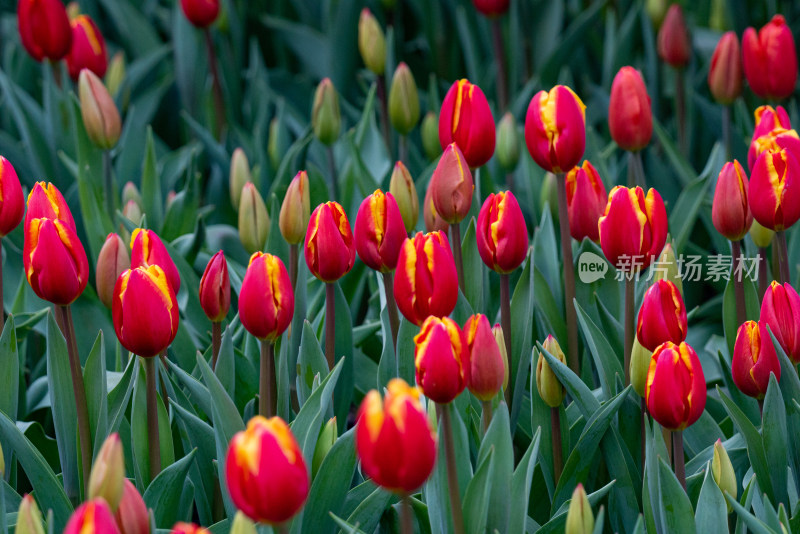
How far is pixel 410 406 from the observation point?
2.38 feet

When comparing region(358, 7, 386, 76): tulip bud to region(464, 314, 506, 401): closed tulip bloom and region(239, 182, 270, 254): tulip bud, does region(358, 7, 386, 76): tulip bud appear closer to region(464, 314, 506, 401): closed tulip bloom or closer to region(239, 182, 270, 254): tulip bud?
region(239, 182, 270, 254): tulip bud

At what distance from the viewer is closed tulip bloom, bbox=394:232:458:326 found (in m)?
1.05

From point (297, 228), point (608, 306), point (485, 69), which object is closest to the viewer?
point (297, 228)

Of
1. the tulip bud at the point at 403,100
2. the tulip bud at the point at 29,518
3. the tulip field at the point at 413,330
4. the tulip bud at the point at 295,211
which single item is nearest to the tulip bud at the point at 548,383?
the tulip field at the point at 413,330

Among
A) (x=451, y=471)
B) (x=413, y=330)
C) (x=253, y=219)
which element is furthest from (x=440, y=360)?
(x=253, y=219)

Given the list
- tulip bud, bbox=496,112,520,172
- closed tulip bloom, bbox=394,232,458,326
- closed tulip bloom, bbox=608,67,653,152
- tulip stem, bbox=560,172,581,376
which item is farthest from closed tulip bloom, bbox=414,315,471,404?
tulip bud, bbox=496,112,520,172

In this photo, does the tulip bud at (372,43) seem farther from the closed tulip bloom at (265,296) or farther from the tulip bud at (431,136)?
the closed tulip bloom at (265,296)

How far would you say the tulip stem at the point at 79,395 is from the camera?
1.18 m

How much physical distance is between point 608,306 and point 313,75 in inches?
62.4

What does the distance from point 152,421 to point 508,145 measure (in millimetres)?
968

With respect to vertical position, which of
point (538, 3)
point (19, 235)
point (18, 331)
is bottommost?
point (18, 331)

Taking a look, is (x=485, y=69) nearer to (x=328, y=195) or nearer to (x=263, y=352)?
(x=328, y=195)

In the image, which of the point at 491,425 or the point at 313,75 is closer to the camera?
the point at 491,425

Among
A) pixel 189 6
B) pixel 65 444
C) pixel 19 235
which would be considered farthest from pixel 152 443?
pixel 189 6
